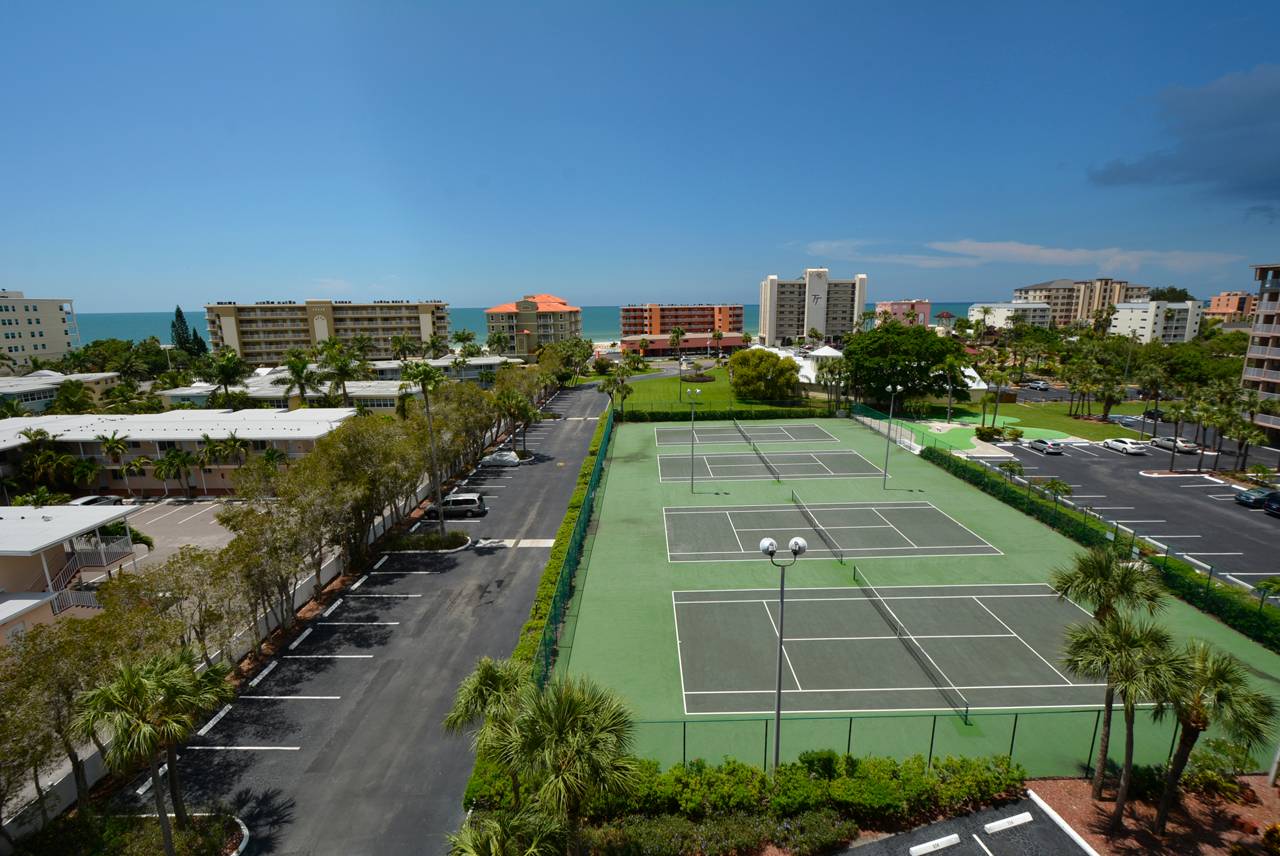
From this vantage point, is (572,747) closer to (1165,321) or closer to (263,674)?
(263,674)

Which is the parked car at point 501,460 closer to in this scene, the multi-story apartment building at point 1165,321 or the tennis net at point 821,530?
the tennis net at point 821,530

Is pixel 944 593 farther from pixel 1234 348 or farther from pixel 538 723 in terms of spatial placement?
pixel 1234 348

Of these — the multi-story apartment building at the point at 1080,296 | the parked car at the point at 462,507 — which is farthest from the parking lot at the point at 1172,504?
the multi-story apartment building at the point at 1080,296

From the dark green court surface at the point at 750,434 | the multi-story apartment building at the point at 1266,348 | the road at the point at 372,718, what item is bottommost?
the road at the point at 372,718

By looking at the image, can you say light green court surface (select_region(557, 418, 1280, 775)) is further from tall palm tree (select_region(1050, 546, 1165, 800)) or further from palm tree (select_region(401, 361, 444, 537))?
palm tree (select_region(401, 361, 444, 537))

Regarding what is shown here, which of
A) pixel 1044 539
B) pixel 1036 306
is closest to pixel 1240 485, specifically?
pixel 1044 539
